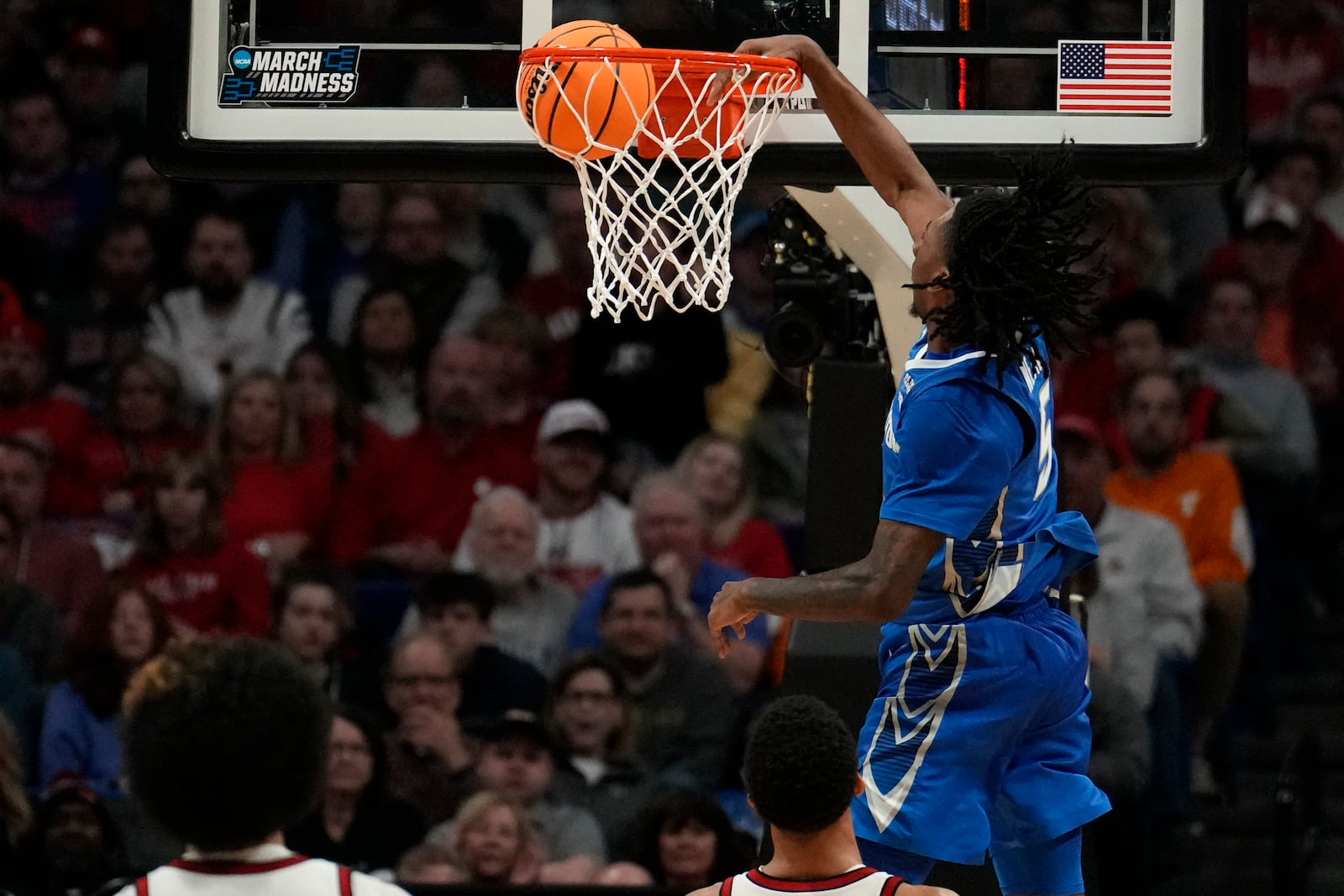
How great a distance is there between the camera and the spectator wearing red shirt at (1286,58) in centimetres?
830

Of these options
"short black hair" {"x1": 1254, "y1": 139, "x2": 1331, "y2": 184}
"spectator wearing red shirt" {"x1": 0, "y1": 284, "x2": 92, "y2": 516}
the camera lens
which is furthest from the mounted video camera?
"spectator wearing red shirt" {"x1": 0, "y1": 284, "x2": 92, "y2": 516}

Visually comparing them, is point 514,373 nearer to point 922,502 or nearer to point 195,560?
point 195,560

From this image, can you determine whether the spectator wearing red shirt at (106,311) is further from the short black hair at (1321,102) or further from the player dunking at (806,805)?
the player dunking at (806,805)

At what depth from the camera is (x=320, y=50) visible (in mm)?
A: 4508

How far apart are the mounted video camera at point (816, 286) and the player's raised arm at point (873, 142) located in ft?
3.14

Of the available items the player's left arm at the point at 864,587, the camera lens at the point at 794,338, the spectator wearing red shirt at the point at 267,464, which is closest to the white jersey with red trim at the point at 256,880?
the player's left arm at the point at 864,587

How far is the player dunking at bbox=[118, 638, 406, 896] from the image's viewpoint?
219 cm

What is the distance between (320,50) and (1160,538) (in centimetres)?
390

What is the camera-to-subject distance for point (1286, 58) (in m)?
8.35

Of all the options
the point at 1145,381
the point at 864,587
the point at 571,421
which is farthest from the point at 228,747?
the point at 1145,381

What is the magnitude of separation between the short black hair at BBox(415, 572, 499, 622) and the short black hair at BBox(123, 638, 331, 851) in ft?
16.4

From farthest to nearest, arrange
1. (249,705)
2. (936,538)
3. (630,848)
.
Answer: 1. (630,848)
2. (936,538)
3. (249,705)

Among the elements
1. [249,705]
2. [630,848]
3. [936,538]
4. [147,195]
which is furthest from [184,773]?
[147,195]

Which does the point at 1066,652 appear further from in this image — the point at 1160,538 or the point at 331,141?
the point at 1160,538
